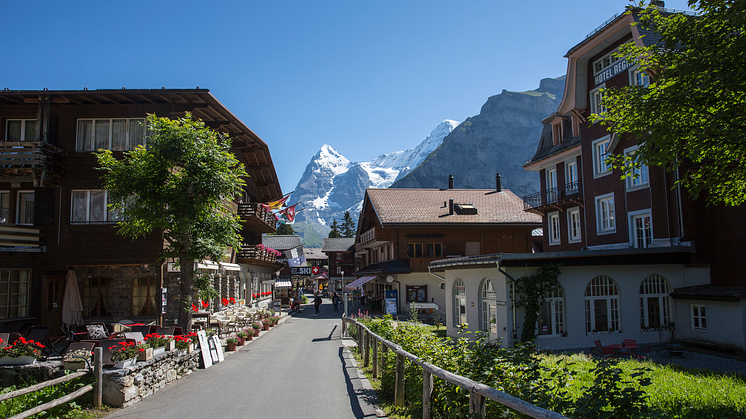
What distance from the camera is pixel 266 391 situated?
10.7 metres

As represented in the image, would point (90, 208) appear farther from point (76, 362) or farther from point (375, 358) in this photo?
point (375, 358)

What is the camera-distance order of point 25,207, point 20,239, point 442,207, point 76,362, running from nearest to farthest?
point 76,362 → point 20,239 → point 25,207 → point 442,207

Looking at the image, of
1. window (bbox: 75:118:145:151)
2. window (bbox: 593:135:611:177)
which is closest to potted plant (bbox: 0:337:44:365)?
window (bbox: 75:118:145:151)

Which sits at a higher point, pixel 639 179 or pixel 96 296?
pixel 639 179

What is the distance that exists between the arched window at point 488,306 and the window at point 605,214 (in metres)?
7.70

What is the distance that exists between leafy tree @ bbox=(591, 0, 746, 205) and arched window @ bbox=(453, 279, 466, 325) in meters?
11.3

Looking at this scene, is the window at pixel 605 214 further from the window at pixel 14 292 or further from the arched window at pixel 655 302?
the window at pixel 14 292

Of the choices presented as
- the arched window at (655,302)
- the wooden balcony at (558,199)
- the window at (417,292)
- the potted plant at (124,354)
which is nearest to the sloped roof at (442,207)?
the window at (417,292)

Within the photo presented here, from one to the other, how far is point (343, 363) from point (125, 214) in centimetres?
798

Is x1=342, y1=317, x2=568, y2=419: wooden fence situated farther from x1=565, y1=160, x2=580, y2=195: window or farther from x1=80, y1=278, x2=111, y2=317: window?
x1=565, y1=160, x2=580, y2=195: window

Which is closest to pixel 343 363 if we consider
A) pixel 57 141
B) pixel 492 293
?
pixel 492 293

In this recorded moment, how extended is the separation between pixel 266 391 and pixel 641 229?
1751cm

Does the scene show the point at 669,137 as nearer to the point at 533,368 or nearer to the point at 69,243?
the point at 533,368

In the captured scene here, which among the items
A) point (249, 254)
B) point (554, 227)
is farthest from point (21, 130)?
point (554, 227)
